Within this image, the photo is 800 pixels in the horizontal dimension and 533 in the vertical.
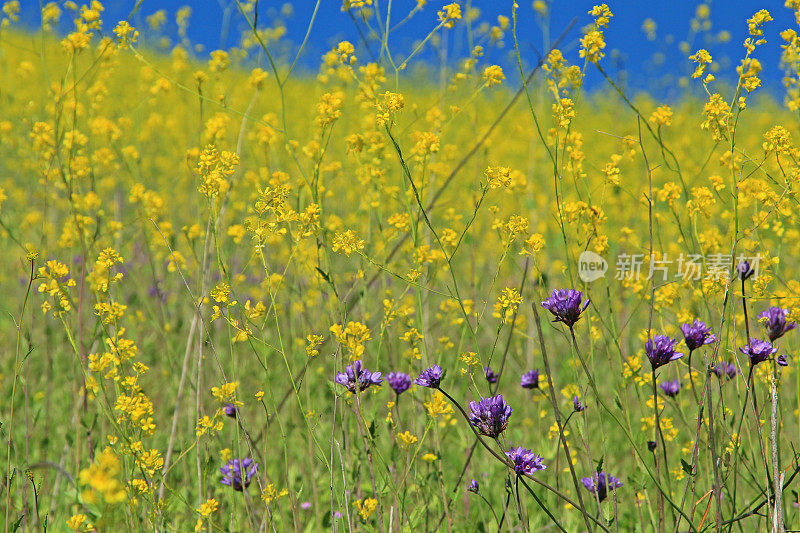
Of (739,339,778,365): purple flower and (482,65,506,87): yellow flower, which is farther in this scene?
(482,65,506,87): yellow flower

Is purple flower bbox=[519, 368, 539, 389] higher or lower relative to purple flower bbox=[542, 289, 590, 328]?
higher

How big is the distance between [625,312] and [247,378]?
7.00ft

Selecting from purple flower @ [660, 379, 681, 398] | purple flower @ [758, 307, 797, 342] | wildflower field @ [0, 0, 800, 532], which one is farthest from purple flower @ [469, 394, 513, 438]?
purple flower @ [660, 379, 681, 398]

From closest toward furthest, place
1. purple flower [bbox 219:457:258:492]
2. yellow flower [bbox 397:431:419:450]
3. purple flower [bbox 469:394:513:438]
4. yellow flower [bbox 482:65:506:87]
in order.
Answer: purple flower [bbox 469:394:513:438] → yellow flower [bbox 397:431:419:450] → purple flower [bbox 219:457:258:492] → yellow flower [bbox 482:65:506:87]

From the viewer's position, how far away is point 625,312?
374cm

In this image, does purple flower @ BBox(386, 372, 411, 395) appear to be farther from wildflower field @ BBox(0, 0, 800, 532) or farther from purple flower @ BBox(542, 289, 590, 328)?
purple flower @ BBox(542, 289, 590, 328)

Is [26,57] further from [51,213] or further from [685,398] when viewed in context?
[685,398]

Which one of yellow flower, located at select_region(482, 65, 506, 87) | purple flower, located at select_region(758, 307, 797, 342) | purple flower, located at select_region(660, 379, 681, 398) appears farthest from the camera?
yellow flower, located at select_region(482, 65, 506, 87)

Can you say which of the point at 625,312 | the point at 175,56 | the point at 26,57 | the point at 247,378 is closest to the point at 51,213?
the point at 175,56

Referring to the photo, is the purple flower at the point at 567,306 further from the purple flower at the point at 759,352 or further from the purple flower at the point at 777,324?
the purple flower at the point at 777,324

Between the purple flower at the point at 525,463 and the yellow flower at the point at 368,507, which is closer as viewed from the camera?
the purple flower at the point at 525,463

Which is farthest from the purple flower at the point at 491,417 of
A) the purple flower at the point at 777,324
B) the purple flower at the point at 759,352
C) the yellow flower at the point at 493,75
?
the yellow flower at the point at 493,75

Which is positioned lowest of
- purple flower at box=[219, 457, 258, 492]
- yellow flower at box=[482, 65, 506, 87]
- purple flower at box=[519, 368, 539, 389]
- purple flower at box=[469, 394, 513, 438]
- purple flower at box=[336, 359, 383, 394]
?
purple flower at box=[469, 394, 513, 438]

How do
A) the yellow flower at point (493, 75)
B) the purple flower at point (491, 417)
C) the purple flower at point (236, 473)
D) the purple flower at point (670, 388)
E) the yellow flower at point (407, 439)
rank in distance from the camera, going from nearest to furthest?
the purple flower at point (491, 417)
the yellow flower at point (407, 439)
the purple flower at point (236, 473)
the purple flower at point (670, 388)
the yellow flower at point (493, 75)
